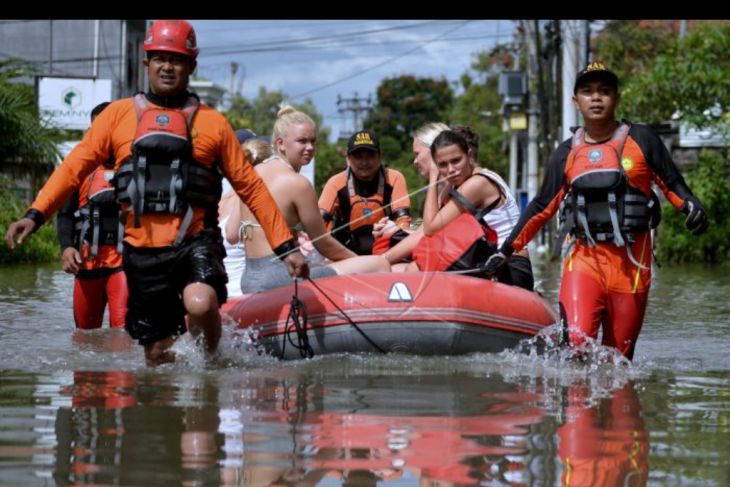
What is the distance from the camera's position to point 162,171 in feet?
25.0

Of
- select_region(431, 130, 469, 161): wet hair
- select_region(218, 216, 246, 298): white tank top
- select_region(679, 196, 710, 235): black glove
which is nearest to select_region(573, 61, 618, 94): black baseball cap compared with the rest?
select_region(679, 196, 710, 235): black glove

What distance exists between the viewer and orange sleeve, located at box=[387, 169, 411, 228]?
37.2ft

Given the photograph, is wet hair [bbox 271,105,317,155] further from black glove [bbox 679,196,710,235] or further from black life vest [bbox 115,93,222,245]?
black glove [bbox 679,196,710,235]

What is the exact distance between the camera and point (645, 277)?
8.13m

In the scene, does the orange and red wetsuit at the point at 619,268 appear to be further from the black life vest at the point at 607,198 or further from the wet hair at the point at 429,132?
the wet hair at the point at 429,132

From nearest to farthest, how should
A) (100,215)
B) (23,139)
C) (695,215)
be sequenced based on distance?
(695,215) < (100,215) < (23,139)

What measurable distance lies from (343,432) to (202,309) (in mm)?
2199

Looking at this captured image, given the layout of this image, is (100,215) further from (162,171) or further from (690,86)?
(690,86)

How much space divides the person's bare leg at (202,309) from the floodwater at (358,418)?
197mm

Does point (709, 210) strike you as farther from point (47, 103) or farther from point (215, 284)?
point (47, 103)

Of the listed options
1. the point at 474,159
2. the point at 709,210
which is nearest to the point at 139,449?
the point at 474,159

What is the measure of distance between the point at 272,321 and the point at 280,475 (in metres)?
4.05

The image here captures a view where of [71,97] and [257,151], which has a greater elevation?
[71,97]

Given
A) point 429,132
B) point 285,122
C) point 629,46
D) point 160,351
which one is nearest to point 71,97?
point 629,46
